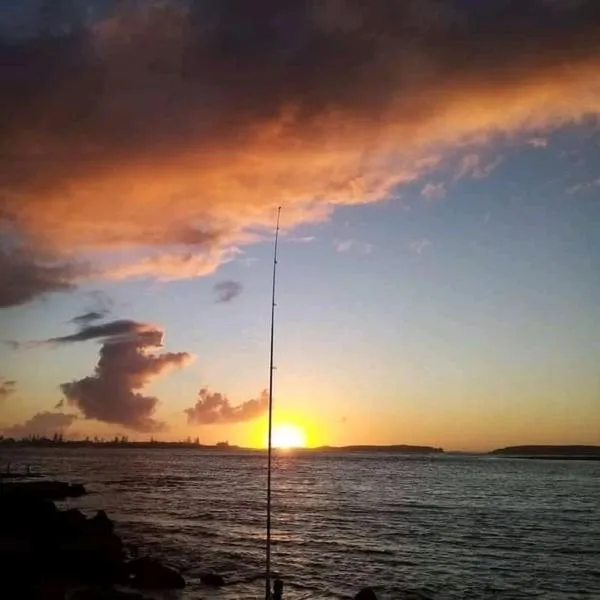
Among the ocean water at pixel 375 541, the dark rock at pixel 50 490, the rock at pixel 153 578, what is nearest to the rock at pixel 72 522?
the ocean water at pixel 375 541

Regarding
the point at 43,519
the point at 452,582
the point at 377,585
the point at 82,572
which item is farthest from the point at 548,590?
the point at 43,519

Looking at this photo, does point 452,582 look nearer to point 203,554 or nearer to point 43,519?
point 203,554

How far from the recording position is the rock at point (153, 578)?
86.3ft

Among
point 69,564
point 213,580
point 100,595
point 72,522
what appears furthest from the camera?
point 72,522

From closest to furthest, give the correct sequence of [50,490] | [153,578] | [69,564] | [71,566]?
[153,578], [71,566], [69,564], [50,490]

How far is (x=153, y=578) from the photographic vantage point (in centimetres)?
2650

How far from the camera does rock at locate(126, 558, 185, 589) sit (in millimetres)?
26312

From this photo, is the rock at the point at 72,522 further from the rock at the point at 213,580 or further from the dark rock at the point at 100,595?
the dark rock at the point at 100,595

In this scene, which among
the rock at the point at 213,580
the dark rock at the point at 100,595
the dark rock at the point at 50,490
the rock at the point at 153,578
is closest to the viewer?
the dark rock at the point at 100,595

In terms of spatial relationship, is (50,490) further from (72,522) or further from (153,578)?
(153,578)

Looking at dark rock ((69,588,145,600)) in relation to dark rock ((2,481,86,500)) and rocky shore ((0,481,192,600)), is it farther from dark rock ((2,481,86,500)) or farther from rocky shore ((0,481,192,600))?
dark rock ((2,481,86,500))

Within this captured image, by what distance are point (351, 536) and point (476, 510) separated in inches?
914

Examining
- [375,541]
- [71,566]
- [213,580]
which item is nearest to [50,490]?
[375,541]

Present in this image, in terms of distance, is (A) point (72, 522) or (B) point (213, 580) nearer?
(B) point (213, 580)
